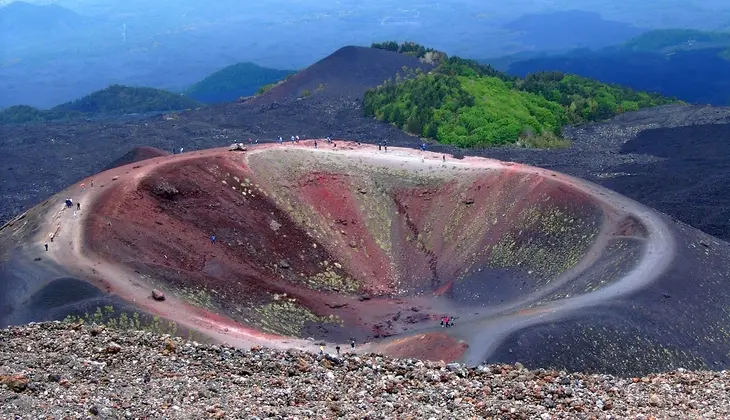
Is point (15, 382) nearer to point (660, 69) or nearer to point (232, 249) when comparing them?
point (232, 249)

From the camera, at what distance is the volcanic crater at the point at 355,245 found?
30766 millimetres

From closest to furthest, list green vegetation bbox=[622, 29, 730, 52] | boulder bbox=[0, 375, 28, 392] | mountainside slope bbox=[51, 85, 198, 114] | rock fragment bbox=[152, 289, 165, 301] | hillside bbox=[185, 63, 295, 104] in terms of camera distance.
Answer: boulder bbox=[0, 375, 28, 392] → rock fragment bbox=[152, 289, 165, 301] → mountainside slope bbox=[51, 85, 198, 114] → hillside bbox=[185, 63, 295, 104] → green vegetation bbox=[622, 29, 730, 52]

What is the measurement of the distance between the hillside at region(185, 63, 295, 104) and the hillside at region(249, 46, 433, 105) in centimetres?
3846

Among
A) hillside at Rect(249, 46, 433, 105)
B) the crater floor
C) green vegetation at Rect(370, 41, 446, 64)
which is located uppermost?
green vegetation at Rect(370, 41, 446, 64)

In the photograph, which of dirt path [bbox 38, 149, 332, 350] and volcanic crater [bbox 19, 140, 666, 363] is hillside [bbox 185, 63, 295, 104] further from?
dirt path [bbox 38, 149, 332, 350]

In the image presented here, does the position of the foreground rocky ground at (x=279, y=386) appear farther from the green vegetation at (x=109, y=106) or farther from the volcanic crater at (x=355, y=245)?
the green vegetation at (x=109, y=106)

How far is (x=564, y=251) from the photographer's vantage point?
35.8 metres

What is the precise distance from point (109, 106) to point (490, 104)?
56615 millimetres

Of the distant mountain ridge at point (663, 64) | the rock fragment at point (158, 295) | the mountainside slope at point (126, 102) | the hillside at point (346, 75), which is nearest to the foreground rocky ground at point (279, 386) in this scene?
the rock fragment at point (158, 295)

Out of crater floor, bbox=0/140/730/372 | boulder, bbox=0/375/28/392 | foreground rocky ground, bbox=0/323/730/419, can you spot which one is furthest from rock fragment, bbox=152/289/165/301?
boulder, bbox=0/375/28/392

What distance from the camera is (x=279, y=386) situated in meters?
16.9

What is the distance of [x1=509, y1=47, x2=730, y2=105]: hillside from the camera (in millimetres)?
122750

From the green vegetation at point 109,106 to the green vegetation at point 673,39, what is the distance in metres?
98.7

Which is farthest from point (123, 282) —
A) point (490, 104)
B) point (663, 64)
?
point (663, 64)
